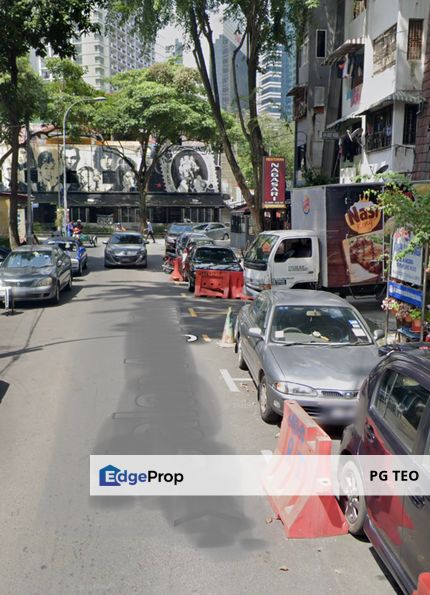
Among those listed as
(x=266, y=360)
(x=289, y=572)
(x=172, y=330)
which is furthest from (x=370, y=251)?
(x=289, y=572)

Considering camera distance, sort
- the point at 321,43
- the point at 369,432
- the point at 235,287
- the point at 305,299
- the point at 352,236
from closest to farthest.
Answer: the point at 369,432
the point at 305,299
the point at 352,236
the point at 235,287
the point at 321,43

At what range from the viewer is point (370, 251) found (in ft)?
52.7

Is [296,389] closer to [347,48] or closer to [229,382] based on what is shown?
[229,382]

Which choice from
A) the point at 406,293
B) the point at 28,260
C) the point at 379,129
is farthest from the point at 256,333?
the point at 379,129

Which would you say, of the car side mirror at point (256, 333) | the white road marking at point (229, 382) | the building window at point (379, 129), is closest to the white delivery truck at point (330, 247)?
the white road marking at point (229, 382)

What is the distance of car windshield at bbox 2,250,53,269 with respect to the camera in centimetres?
1791

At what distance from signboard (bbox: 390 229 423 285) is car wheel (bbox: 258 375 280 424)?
375 centimetres

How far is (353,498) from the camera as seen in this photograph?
16.8ft

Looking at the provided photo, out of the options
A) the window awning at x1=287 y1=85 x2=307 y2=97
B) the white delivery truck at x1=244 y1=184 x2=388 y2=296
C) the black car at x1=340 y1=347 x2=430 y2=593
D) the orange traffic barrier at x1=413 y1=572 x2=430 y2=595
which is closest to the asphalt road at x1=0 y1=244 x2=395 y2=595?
the black car at x1=340 y1=347 x2=430 y2=593

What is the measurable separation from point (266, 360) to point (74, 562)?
3933 millimetres

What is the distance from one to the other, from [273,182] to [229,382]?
16010 mm

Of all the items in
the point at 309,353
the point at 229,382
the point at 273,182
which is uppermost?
the point at 273,182

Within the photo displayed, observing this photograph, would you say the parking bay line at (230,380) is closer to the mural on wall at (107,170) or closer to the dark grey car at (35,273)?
the dark grey car at (35,273)

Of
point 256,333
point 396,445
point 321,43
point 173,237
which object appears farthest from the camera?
point 173,237
